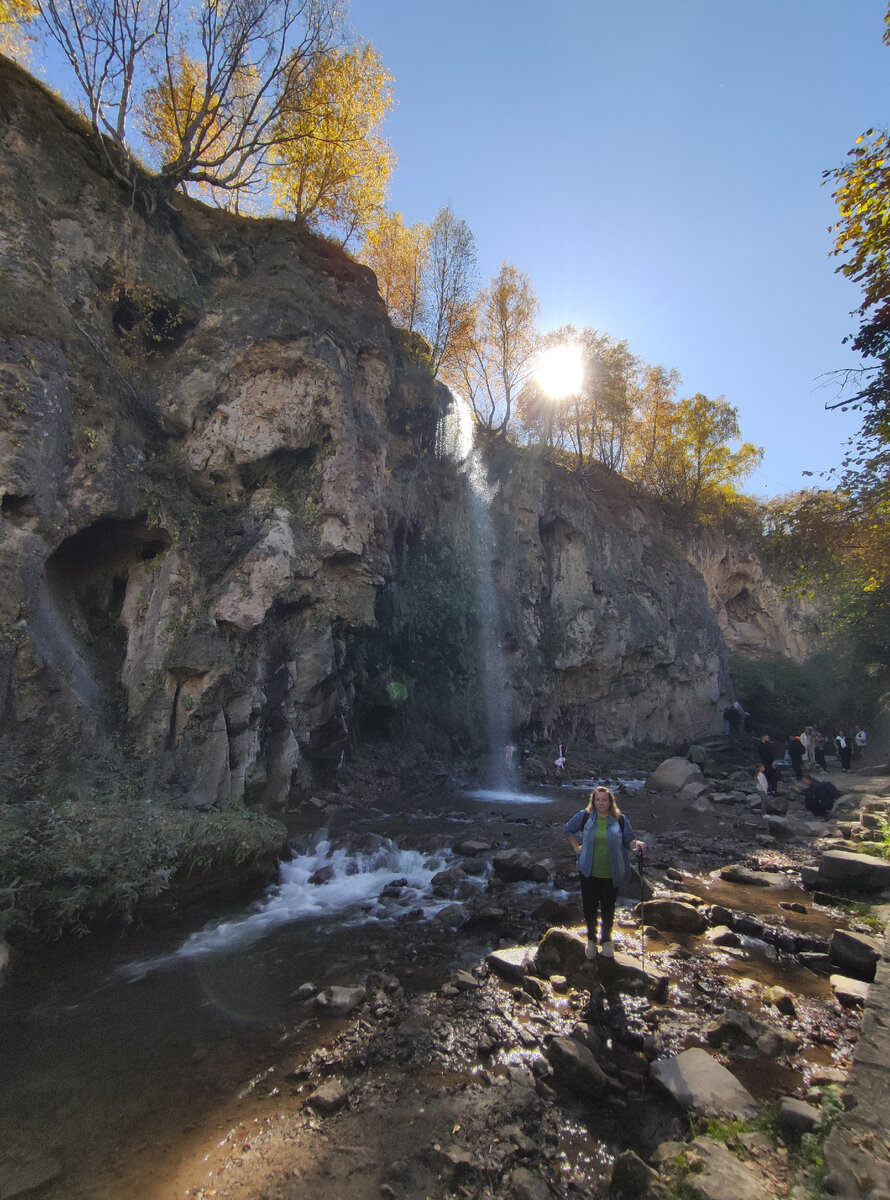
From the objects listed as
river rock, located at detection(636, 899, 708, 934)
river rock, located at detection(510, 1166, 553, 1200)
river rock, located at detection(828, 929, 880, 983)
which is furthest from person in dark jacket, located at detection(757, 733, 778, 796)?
river rock, located at detection(510, 1166, 553, 1200)

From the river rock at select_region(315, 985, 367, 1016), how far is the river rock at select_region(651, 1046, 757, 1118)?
2816 millimetres

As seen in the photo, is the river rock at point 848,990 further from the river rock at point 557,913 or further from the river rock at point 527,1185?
the river rock at point 527,1185

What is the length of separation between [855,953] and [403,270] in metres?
29.5

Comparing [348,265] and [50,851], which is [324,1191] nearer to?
[50,851]

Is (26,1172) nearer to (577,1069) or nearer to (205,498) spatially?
(577,1069)

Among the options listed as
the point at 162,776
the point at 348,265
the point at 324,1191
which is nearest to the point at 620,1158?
the point at 324,1191

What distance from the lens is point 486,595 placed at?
2412 cm

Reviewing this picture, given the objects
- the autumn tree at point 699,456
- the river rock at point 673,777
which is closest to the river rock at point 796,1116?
the river rock at point 673,777

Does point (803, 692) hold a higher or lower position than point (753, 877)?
higher

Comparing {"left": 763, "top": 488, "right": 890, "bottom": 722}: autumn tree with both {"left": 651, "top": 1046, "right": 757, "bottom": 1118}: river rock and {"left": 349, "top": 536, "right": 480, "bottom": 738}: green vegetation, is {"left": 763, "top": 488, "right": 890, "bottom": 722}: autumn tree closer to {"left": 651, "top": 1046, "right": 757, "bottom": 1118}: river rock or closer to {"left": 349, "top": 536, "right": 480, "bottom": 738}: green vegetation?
{"left": 651, "top": 1046, "right": 757, "bottom": 1118}: river rock

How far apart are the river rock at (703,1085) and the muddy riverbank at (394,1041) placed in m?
0.11

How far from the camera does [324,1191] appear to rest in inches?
125

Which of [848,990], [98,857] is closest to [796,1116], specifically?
[848,990]

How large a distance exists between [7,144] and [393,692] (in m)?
17.0
